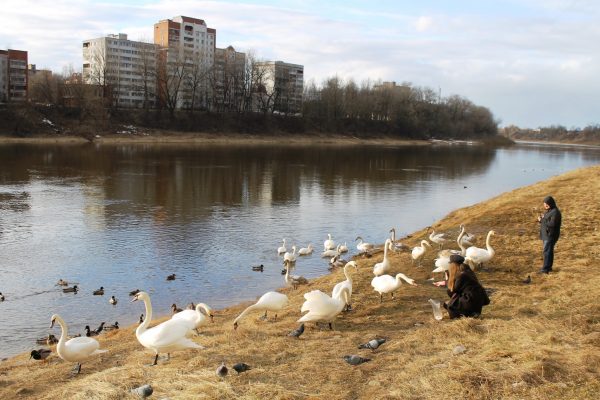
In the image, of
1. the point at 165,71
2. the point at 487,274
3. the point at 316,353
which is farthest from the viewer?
the point at 165,71

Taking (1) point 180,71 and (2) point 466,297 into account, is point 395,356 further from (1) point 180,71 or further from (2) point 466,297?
(1) point 180,71

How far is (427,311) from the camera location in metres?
10.3

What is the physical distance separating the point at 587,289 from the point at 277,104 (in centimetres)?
9944

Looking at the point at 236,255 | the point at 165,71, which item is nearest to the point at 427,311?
the point at 236,255

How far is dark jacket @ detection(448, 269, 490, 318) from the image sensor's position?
30.0ft

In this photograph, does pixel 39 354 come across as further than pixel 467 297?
Yes

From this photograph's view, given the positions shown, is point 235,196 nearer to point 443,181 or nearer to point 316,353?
point 443,181

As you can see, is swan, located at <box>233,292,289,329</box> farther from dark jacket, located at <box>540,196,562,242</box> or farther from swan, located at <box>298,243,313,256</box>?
swan, located at <box>298,243,313,256</box>

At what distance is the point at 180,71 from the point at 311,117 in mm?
25966

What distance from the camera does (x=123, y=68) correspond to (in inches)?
4082

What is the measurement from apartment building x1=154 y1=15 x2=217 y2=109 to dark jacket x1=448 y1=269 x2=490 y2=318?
277 ft

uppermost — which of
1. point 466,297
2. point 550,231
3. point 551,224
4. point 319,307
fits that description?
point 551,224

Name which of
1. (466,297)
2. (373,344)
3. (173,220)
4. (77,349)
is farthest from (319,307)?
(173,220)

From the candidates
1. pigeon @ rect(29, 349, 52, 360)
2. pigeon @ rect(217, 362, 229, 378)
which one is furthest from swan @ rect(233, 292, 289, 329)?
pigeon @ rect(29, 349, 52, 360)
